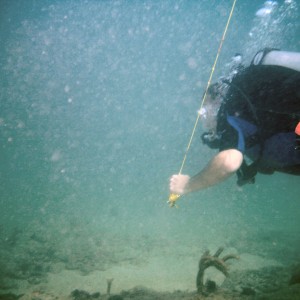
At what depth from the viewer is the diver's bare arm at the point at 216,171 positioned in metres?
2.54

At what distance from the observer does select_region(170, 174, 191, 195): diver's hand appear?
3077 millimetres

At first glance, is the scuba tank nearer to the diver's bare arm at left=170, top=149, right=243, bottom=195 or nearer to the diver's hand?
the diver's bare arm at left=170, top=149, right=243, bottom=195

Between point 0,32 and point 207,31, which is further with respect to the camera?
point 0,32

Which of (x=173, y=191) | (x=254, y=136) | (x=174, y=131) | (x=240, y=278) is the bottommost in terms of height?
(x=240, y=278)

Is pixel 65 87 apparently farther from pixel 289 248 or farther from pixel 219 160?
pixel 219 160

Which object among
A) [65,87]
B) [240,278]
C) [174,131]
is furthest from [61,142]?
[240,278]

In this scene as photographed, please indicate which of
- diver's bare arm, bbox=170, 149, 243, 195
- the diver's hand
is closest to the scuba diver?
diver's bare arm, bbox=170, 149, 243, 195

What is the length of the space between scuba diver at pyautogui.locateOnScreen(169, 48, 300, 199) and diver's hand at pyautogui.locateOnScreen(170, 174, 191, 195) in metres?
0.24

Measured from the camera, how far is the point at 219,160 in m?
2.60

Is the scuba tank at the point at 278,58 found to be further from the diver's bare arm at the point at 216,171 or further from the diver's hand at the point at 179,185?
the diver's hand at the point at 179,185

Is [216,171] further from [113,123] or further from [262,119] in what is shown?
Result: [113,123]

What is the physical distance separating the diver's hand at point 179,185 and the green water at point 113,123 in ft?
5.26

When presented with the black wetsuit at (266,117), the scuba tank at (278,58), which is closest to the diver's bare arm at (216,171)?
the black wetsuit at (266,117)

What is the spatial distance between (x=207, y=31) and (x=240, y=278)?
30.0 meters
